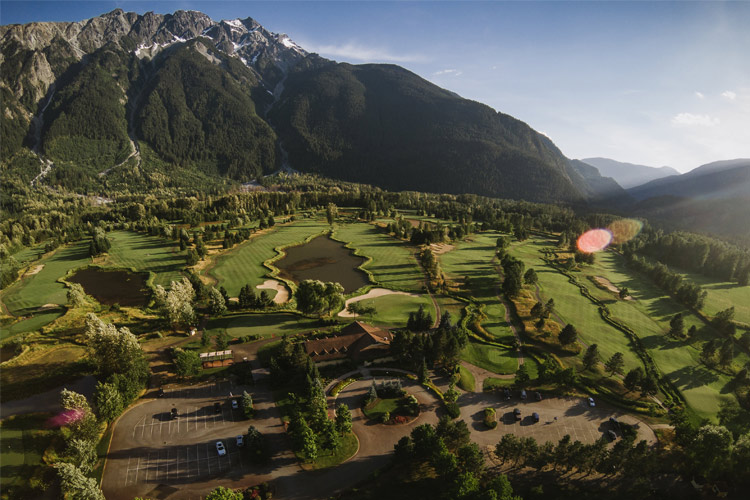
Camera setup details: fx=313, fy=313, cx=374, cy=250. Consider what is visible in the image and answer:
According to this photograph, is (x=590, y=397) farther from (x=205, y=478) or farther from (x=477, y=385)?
(x=205, y=478)

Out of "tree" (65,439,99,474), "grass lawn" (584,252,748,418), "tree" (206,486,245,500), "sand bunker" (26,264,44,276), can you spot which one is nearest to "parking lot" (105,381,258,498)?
"tree" (65,439,99,474)

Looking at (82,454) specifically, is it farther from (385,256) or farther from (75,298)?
(385,256)

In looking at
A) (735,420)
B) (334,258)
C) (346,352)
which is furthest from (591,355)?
(334,258)

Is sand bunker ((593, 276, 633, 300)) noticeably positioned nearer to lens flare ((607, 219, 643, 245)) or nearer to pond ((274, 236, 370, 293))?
lens flare ((607, 219, 643, 245))

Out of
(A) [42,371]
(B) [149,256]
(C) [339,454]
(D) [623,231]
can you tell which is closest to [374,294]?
(C) [339,454]

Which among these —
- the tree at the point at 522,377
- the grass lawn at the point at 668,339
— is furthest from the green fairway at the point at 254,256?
the grass lawn at the point at 668,339

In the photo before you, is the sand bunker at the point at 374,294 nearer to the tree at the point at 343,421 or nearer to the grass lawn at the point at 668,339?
the tree at the point at 343,421
